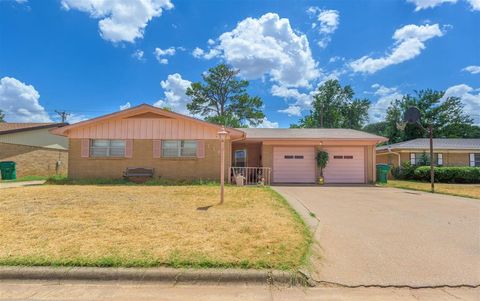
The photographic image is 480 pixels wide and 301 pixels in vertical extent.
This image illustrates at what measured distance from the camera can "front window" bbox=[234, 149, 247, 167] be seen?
17.3m

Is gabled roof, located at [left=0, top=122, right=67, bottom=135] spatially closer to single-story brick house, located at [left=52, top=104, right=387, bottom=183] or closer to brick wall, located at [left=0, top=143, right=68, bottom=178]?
brick wall, located at [left=0, top=143, right=68, bottom=178]

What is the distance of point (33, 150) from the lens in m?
18.7

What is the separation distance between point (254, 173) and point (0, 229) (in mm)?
12220

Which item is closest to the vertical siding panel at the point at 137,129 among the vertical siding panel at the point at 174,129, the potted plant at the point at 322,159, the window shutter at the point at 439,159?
the vertical siding panel at the point at 174,129

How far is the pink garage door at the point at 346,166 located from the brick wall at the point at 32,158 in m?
18.4

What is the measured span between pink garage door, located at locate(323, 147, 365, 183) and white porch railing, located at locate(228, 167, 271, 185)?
3284 mm

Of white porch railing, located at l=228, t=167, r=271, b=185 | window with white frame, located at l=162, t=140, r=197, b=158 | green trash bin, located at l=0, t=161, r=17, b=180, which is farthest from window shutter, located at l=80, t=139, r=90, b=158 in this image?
white porch railing, located at l=228, t=167, r=271, b=185

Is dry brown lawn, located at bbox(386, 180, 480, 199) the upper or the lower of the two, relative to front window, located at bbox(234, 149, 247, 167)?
lower

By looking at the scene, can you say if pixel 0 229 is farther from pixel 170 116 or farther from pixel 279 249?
pixel 170 116

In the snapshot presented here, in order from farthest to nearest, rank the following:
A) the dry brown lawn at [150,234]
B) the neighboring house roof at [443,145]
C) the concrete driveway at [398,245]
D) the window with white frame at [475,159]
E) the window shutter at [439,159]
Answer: the window with white frame at [475,159] < the window shutter at [439,159] < the neighboring house roof at [443,145] < the dry brown lawn at [150,234] < the concrete driveway at [398,245]

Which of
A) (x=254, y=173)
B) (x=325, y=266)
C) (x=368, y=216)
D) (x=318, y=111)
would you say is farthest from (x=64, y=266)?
(x=318, y=111)

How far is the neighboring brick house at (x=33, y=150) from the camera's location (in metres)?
17.8

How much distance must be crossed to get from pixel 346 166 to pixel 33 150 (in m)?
20.0

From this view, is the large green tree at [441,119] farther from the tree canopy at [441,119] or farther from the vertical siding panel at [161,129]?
the vertical siding panel at [161,129]
